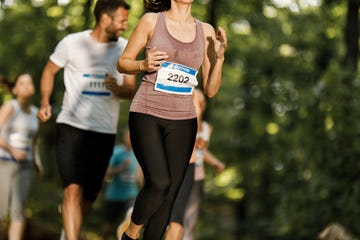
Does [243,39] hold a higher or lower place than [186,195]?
lower

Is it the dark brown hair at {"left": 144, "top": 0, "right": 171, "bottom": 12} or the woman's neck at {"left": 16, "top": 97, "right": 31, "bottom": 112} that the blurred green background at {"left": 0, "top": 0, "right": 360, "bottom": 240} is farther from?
the dark brown hair at {"left": 144, "top": 0, "right": 171, "bottom": 12}

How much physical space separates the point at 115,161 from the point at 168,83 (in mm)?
7191

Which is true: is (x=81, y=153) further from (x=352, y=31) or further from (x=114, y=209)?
(x=352, y=31)

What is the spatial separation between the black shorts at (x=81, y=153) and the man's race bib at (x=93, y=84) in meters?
0.32

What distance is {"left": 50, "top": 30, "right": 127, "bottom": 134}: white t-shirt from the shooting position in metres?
6.78

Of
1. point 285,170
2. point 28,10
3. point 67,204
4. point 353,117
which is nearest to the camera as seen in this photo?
point 67,204

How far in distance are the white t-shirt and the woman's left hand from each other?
156 centimetres

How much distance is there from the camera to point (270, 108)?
Answer: 2309 centimetres

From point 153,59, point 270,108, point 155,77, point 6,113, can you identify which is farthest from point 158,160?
point 270,108

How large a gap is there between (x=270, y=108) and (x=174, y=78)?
18084 mm


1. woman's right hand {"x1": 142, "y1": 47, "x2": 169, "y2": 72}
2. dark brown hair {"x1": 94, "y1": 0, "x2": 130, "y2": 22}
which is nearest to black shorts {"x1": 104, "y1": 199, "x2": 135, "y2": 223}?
dark brown hair {"x1": 94, "y1": 0, "x2": 130, "y2": 22}

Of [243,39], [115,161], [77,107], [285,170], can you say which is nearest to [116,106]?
[77,107]

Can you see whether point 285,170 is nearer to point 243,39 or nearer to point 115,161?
point 115,161

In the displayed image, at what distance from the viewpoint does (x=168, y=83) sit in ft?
17.0
